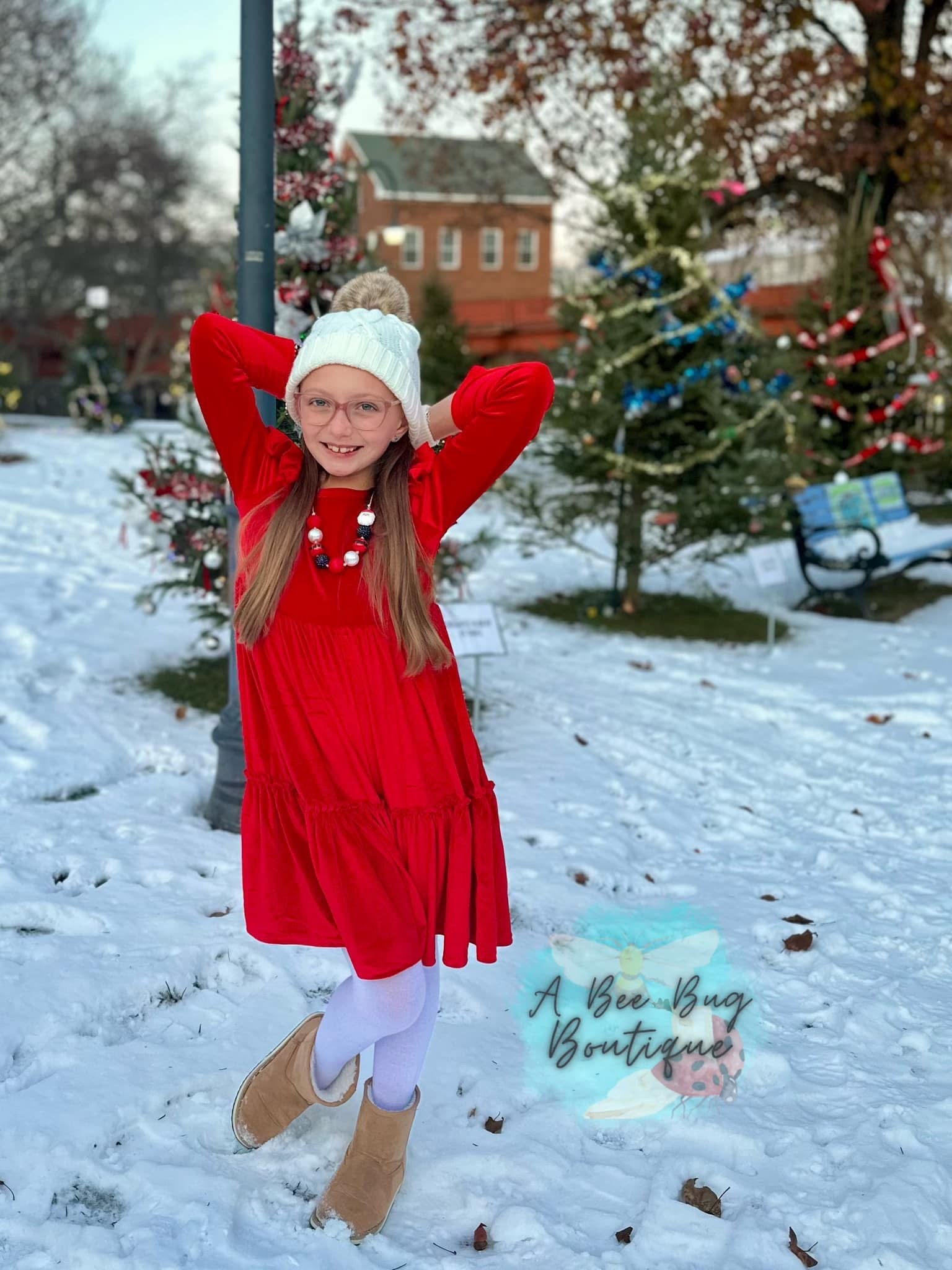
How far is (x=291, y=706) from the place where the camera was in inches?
86.6

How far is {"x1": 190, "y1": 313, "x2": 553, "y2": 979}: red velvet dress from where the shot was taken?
216 cm

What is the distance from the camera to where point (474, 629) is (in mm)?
5434

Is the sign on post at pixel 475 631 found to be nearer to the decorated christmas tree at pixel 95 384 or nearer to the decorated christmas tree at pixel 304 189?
the decorated christmas tree at pixel 304 189

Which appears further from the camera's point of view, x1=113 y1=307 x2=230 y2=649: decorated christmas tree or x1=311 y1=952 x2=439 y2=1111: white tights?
x1=113 y1=307 x2=230 y2=649: decorated christmas tree

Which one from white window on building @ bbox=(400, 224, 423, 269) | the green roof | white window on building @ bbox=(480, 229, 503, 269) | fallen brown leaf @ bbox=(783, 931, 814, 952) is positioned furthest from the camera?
white window on building @ bbox=(480, 229, 503, 269)

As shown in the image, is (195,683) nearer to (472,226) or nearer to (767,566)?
(767,566)

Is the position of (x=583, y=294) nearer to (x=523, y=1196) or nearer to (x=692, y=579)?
(x=692, y=579)

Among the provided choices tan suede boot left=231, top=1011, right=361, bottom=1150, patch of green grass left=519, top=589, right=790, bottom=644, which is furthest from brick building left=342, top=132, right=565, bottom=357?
tan suede boot left=231, top=1011, right=361, bottom=1150

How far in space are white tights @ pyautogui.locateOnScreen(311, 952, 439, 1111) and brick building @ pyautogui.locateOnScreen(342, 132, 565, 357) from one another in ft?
15.0

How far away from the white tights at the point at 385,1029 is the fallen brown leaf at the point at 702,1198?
609 mm

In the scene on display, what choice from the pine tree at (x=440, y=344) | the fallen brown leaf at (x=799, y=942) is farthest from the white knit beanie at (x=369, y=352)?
the pine tree at (x=440, y=344)

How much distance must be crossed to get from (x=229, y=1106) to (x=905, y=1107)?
1581mm

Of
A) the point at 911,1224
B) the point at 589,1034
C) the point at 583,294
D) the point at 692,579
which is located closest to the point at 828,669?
the point at 692,579

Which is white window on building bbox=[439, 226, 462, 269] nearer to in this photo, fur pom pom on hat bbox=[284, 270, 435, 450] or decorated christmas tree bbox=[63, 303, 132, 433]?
decorated christmas tree bbox=[63, 303, 132, 433]
